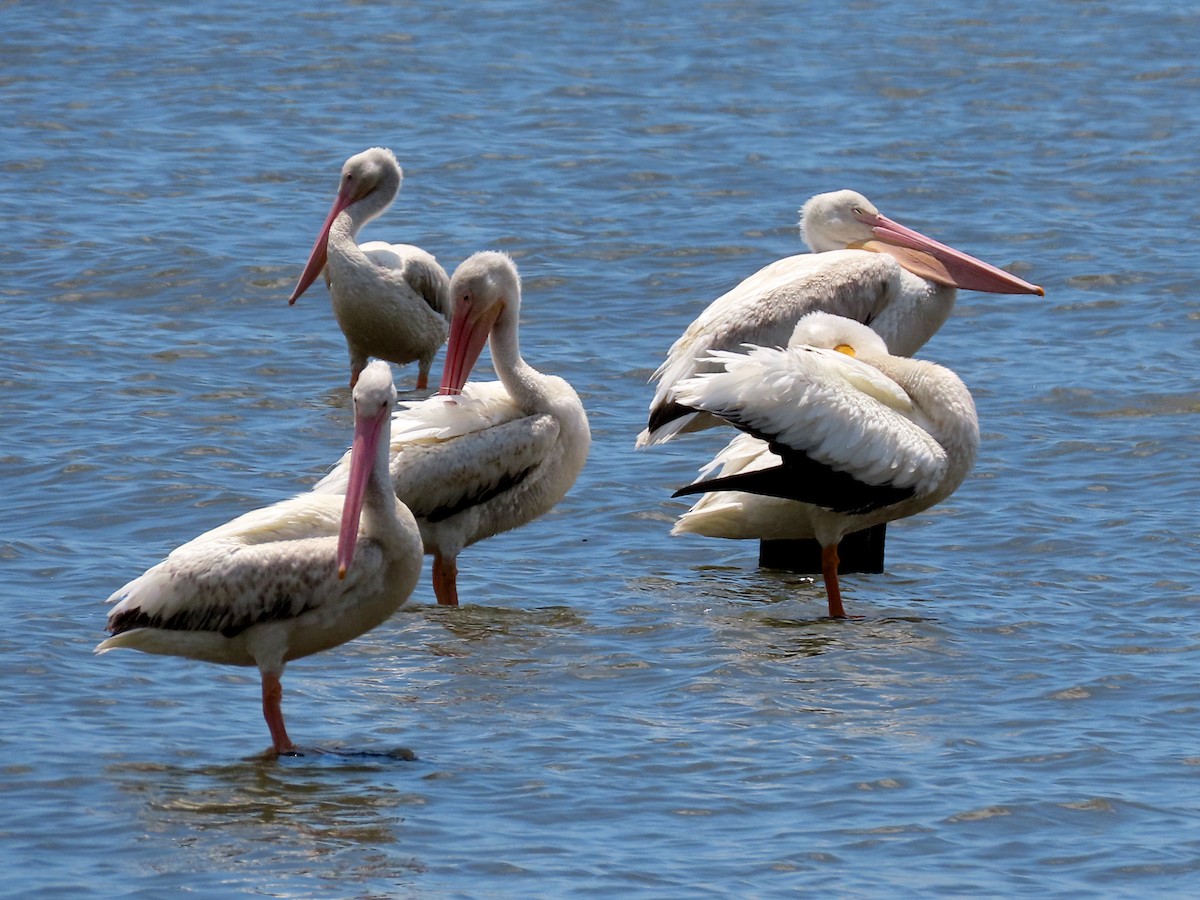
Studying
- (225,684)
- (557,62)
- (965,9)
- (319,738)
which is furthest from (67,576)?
(965,9)

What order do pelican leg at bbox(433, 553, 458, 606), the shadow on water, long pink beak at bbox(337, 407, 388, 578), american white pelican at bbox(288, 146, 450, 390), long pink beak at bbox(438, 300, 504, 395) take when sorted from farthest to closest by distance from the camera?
american white pelican at bbox(288, 146, 450, 390)
long pink beak at bbox(438, 300, 504, 395)
pelican leg at bbox(433, 553, 458, 606)
long pink beak at bbox(337, 407, 388, 578)
the shadow on water

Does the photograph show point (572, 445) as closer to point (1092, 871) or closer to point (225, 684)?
point (225, 684)

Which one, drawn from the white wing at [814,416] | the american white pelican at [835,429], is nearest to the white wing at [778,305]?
the american white pelican at [835,429]

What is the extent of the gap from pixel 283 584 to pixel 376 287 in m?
4.69

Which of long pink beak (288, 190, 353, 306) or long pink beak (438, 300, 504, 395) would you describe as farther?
long pink beak (288, 190, 353, 306)

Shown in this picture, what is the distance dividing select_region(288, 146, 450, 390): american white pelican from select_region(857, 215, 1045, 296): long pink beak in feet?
8.13

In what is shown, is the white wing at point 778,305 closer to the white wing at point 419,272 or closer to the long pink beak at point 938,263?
the long pink beak at point 938,263

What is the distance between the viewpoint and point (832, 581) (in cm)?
758

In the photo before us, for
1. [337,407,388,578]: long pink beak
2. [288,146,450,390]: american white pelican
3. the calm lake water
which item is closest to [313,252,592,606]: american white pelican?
the calm lake water

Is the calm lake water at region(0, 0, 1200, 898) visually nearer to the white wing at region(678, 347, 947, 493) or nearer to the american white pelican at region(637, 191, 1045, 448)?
the white wing at region(678, 347, 947, 493)

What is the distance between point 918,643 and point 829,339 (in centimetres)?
129

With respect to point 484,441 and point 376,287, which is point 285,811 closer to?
point 484,441

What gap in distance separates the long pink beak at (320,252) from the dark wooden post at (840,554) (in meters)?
3.61

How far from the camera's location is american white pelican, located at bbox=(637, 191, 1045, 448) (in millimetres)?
8398
